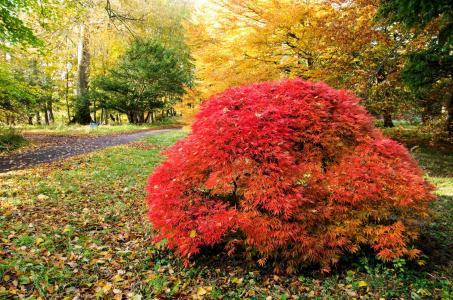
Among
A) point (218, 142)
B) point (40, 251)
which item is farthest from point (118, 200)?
point (218, 142)

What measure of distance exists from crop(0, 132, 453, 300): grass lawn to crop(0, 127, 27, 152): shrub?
484 cm

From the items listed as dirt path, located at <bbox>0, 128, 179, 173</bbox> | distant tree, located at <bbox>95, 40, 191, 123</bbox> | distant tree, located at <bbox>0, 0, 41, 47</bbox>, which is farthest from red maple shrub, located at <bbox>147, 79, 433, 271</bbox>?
distant tree, located at <bbox>95, 40, 191, 123</bbox>

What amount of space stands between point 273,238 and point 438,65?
22.9 ft

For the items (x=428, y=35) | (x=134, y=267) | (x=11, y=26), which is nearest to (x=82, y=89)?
(x=11, y=26)

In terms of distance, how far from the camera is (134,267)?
351 centimetres

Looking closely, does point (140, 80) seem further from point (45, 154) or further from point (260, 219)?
point (260, 219)

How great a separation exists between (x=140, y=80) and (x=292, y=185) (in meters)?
20.6

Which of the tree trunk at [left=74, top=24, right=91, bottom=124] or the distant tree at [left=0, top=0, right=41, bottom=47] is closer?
the distant tree at [left=0, top=0, right=41, bottom=47]

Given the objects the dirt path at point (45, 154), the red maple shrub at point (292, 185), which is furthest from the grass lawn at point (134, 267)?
the dirt path at point (45, 154)

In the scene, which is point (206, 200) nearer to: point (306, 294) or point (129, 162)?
point (306, 294)

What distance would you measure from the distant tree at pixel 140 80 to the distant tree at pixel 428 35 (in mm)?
16102

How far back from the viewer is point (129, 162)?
Answer: 8.65 m

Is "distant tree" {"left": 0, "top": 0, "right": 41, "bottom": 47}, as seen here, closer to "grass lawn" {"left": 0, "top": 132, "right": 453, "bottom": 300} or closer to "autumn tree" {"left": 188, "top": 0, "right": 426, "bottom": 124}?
"autumn tree" {"left": 188, "top": 0, "right": 426, "bottom": 124}

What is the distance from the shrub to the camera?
9.16m
